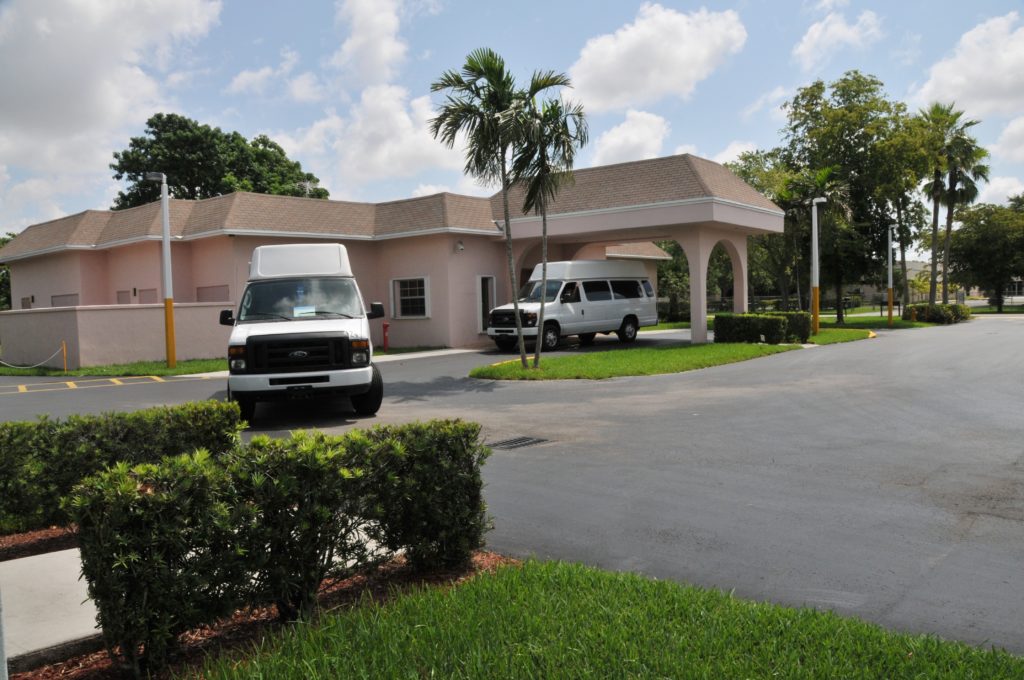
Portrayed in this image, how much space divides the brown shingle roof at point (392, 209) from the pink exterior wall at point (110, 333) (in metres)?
3.08

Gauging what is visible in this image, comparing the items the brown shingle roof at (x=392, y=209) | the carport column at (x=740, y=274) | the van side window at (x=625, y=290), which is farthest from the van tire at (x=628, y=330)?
the brown shingle roof at (x=392, y=209)

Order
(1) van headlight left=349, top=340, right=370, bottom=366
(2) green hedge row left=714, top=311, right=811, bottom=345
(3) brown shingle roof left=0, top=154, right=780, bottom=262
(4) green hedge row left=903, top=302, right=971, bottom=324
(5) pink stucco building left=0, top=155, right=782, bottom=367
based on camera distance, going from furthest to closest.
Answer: (4) green hedge row left=903, top=302, right=971, bottom=324 → (2) green hedge row left=714, top=311, right=811, bottom=345 → (3) brown shingle roof left=0, top=154, right=780, bottom=262 → (5) pink stucco building left=0, top=155, right=782, bottom=367 → (1) van headlight left=349, top=340, right=370, bottom=366

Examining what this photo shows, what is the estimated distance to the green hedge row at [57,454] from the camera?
562 centimetres

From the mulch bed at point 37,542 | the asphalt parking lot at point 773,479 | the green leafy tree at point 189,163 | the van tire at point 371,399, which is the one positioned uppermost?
the green leafy tree at point 189,163

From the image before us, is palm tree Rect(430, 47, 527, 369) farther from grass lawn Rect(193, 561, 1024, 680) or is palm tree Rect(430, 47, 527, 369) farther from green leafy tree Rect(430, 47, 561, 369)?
grass lawn Rect(193, 561, 1024, 680)

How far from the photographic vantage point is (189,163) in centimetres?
4722

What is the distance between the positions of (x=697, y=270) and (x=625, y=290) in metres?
2.90

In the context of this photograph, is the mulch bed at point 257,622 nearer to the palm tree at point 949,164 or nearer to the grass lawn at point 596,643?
the grass lawn at point 596,643

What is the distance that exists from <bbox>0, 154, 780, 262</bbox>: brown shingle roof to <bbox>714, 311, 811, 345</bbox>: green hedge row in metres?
3.74

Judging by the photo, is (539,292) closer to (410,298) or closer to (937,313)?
(410,298)

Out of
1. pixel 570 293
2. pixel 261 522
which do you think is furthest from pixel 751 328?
pixel 261 522

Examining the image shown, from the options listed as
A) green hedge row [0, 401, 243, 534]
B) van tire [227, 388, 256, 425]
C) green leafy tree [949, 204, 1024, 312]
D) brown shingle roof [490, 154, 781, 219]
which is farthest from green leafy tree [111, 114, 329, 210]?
green leafy tree [949, 204, 1024, 312]

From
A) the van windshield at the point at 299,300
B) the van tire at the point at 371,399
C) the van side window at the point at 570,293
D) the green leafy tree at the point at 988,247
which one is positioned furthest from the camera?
the green leafy tree at the point at 988,247

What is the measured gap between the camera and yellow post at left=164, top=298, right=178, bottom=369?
19.9 meters
